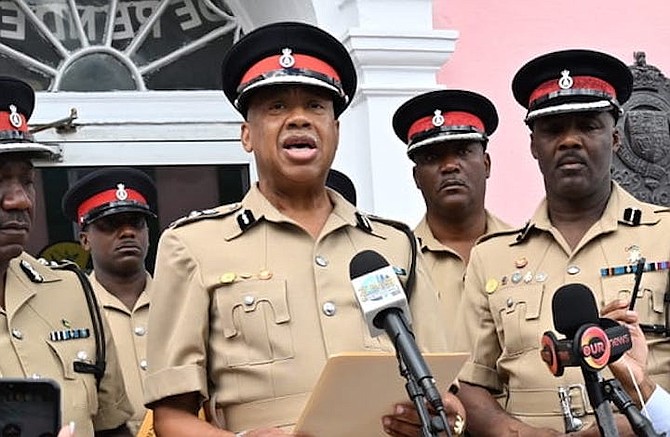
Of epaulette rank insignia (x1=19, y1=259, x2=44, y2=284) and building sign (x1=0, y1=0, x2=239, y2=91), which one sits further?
building sign (x1=0, y1=0, x2=239, y2=91)

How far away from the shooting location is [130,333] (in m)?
4.47

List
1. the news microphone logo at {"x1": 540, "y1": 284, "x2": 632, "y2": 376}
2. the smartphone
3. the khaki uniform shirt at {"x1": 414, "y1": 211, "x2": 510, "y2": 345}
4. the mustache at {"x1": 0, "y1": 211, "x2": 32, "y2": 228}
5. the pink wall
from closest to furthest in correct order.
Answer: the smartphone < the news microphone logo at {"x1": 540, "y1": 284, "x2": 632, "y2": 376} < the mustache at {"x1": 0, "y1": 211, "x2": 32, "y2": 228} < the khaki uniform shirt at {"x1": 414, "y1": 211, "x2": 510, "y2": 345} < the pink wall

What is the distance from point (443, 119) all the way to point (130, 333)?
1.38 meters

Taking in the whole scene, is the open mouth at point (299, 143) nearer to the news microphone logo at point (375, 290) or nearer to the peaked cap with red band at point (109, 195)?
the news microphone logo at point (375, 290)

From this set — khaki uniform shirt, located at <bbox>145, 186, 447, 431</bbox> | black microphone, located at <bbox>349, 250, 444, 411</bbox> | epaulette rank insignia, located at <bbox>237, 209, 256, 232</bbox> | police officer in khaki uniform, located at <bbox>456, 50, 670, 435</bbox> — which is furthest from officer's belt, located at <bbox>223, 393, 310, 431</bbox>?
police officer in khaki uniform, located at <bbox>456, 50, 670, 435</bbox>

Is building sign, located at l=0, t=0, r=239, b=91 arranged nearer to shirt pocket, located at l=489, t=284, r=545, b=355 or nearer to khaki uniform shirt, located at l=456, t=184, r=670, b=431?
khaki uniform shirt, located at l=456, t=184, r=670, b=431

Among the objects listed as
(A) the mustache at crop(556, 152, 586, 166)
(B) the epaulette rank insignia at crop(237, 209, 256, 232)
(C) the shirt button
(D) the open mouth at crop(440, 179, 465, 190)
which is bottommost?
(C) the shirt button

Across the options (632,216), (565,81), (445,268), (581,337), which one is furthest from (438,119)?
(581,337)

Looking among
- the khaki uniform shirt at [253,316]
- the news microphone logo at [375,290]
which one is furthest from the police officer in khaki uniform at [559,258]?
the news microphone logo at [375,290]

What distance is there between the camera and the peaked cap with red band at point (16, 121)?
130 inches

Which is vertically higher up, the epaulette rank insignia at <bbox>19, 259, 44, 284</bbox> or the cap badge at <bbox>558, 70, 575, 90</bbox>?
the cap badge at <bbox>558, 70, 575, 90</bbox>

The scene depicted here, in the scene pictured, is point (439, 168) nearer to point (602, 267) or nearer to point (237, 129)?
point (602, 267)

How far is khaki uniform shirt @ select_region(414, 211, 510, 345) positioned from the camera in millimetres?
4168

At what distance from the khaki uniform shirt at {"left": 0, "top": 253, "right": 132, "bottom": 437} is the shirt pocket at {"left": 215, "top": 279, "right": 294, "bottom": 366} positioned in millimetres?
706
